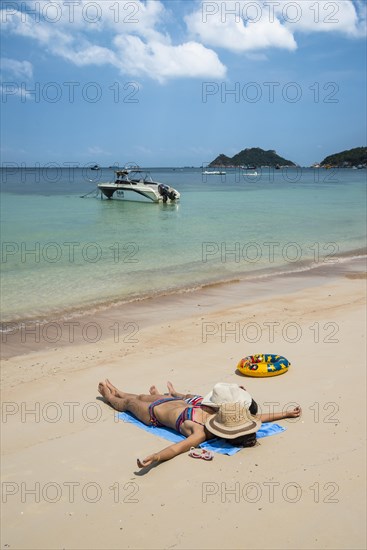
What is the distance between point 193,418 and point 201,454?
521 millimetres

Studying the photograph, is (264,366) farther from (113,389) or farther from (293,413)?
(113,389)

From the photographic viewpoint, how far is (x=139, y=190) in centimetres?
4694

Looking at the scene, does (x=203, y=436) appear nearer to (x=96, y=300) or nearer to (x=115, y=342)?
(x=115, y=342)

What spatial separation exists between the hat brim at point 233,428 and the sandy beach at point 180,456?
22 centimetres

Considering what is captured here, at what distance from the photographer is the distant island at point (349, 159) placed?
18825cm

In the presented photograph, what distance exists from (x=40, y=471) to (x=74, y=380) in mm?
2728

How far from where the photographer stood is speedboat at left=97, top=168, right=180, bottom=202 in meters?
45.5

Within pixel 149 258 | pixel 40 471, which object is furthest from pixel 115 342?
pixel 149 258

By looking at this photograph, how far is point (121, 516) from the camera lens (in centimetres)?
464

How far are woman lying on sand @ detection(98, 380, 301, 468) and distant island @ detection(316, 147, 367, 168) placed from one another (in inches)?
7595

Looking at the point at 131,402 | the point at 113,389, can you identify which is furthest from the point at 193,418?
the point at 113,389

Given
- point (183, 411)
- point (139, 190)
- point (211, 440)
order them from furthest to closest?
point (139, 190) → point (183, 411) → point (211, 440)

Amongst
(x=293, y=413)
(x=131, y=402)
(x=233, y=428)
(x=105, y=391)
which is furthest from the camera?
(x=105, y=391)

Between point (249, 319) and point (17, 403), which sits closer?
point (17, 403)
